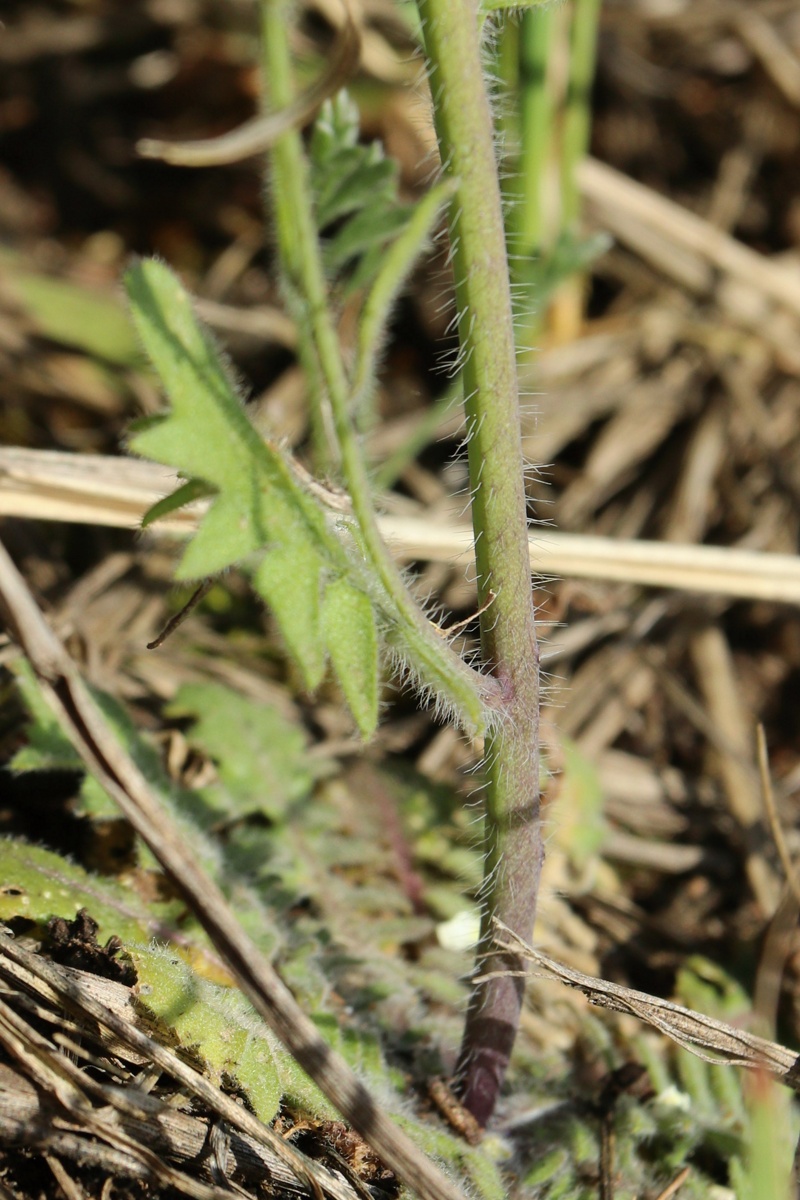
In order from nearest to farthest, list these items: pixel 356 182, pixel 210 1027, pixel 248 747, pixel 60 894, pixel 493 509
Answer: pixel 493 509
pixel 210 1027
pixel 60 894
pixel 356 182
pixel 248 747

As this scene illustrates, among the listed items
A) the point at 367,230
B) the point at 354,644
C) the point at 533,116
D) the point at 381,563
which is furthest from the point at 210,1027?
the point at 533,116

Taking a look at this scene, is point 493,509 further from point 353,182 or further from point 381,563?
point 353,182

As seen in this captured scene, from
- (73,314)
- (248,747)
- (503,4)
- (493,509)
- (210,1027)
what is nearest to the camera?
(503,4)

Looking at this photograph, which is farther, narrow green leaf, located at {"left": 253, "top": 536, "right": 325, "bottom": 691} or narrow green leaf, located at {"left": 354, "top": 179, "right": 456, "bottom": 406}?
narrow green leaf, located at {"left": 253, "top": 536, "right": 325, "bottom": 691}

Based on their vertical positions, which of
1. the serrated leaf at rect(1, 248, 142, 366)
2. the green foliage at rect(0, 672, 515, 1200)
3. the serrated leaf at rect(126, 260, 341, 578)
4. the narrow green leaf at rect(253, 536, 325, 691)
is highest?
the serrated leaf at rect(126, 260, 341, 578)

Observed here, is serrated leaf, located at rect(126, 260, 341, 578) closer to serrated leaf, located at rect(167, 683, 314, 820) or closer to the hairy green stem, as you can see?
serrated leaf, located at rect(167, 683, 314, 820)

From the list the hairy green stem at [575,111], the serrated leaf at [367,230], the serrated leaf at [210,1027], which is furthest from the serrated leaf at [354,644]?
the hairy green stem at [575,111]

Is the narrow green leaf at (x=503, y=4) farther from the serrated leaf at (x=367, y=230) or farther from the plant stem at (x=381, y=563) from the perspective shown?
the serrated leaf at (x=367, y=230)

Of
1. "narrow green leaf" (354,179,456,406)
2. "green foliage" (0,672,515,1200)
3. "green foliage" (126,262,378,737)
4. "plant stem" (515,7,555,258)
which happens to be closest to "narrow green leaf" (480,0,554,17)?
"narrow green leaf" (354,179,456,406)
